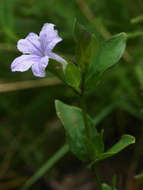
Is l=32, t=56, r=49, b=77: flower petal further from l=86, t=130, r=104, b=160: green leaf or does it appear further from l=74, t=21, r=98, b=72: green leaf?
l=86, t=130, r=104, b=160: green leaf

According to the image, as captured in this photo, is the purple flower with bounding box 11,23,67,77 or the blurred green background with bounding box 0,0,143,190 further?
the blurred green background with bounding box 0,0,143,190

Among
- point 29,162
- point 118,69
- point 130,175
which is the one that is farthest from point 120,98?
point 29,162

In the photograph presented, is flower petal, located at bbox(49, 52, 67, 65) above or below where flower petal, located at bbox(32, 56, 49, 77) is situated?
below

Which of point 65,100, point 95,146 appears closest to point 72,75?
point 95,146

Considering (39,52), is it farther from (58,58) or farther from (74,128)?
(74,128)

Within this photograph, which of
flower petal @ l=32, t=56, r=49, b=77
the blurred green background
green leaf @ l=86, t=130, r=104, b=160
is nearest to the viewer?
flower petal @ l=32, t=56, r=49, b=77

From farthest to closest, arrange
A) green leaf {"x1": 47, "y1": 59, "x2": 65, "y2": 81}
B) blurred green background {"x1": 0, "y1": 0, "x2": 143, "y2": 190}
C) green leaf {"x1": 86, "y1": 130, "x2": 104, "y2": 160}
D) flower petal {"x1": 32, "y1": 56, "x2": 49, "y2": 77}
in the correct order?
blurred green background {"x1": 0, "y1": 0, "x2": 143, "y2": 190} → green leaf {"x1": 86, "y1": 130, "x2": 104, "y2": 160} → green leaf {"x1": 47, "y1": 59, "x2": 65, "y2": 81} → flower petal {"x1": 32, "y1": 56, "x2": 49, "y2": 77}

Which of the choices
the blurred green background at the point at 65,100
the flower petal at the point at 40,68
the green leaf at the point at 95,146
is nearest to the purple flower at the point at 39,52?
the flower petal at the point at 40,68

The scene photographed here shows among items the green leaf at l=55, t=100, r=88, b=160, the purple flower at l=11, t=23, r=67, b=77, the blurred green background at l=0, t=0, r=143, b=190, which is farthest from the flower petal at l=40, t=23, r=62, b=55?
the blurred green background at l=0, t=0, r=143, b=190
